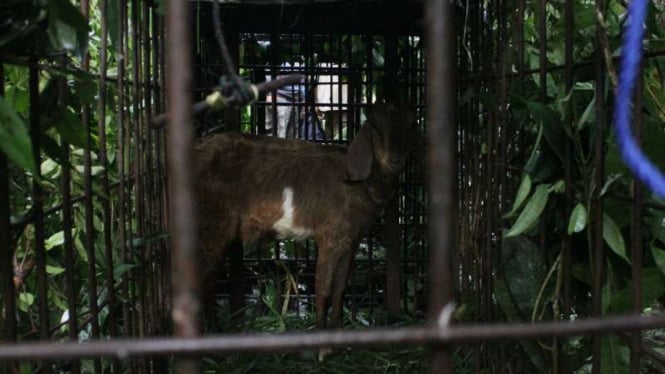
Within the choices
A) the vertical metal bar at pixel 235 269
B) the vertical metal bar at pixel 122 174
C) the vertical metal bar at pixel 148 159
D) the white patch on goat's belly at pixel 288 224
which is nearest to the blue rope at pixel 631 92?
the vertical metal bar at pixel 122 174

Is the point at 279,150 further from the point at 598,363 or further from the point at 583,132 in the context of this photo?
the point at 598,363

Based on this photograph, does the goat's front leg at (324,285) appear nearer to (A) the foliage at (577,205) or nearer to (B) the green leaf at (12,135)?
(A) the foliage at (577,205)

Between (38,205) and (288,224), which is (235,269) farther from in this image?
(38,205)

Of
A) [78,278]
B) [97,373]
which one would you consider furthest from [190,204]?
[78,278]

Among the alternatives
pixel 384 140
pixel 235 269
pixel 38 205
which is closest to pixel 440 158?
pixel 38 205

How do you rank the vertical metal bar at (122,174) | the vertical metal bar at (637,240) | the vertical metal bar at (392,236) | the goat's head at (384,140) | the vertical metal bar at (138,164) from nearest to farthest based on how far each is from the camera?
the vertical metal bar at (637,240) < the vertical metal bar at (122,174) < the vertical metal bar at (138,164) < the goat's head at (384,140) < the vertical metal bar at (392,236)

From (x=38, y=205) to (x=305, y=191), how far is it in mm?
2669

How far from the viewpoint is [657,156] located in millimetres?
1554

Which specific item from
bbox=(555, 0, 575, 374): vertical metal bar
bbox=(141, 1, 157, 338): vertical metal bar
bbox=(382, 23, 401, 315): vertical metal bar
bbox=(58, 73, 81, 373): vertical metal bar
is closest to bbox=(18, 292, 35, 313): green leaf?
bbox=(58, 73, 81, 373): vertical metal bar

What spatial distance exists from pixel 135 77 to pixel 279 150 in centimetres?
150

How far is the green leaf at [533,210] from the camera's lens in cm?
184

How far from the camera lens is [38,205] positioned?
1.33 meters

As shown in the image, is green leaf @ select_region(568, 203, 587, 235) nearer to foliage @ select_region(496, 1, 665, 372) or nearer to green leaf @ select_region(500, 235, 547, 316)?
foliage @ select_region(496, 1, 665, 372)

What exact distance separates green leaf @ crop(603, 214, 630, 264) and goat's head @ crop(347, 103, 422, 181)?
2.04 m
